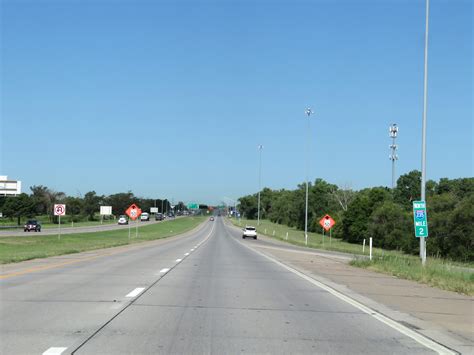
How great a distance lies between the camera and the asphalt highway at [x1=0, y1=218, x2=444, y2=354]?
7684 mm

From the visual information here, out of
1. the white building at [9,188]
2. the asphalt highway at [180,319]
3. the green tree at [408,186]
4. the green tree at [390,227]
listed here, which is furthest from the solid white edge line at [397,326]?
the green tree at [408,186]

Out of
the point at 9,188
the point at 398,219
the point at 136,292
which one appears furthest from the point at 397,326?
the point at 9,188

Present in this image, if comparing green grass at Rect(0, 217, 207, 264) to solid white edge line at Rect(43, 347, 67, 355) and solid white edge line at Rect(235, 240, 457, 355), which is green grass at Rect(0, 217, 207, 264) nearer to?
solid white edge line at Rect(235, 240, 457, 355)

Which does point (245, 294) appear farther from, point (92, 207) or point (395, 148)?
point (92, 207)

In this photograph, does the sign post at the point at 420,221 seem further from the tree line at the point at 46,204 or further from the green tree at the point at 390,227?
the tree line at the point at 46,204

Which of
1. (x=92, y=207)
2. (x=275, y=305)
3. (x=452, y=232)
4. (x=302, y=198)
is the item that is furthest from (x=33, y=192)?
(x=275, y=305)

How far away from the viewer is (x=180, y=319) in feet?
32.1

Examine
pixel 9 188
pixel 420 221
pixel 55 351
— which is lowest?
pixel 55 351

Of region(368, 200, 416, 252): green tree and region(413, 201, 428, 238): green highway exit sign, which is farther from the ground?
region(413, 201, 428, 238): green highway exit sign

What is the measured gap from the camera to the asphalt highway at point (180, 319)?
303 inches

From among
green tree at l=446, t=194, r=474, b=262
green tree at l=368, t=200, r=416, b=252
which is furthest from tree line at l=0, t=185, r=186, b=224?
green tree at l=446, t=194, r=474, b=262

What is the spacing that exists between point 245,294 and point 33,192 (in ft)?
490

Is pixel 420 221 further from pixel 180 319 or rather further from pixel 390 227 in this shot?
pixel 390 227

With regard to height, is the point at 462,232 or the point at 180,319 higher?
the point at 180,319
